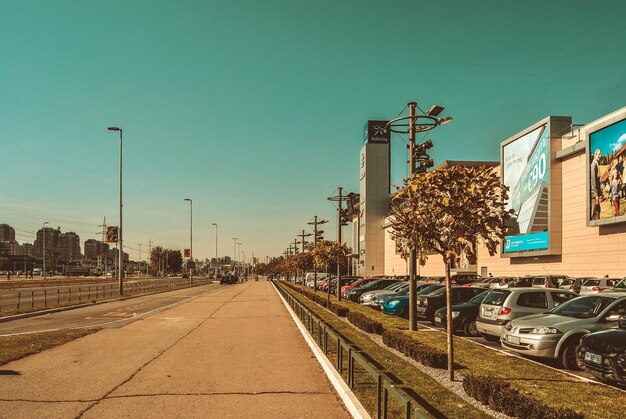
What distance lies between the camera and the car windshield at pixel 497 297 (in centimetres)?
1438

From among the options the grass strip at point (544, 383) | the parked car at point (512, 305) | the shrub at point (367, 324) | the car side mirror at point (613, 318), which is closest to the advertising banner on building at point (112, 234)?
the shrub at point (367, 324)

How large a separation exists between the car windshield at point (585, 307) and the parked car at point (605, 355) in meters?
2.01

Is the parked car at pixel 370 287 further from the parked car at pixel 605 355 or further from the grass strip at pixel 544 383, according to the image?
the parked car at pixel 605 355

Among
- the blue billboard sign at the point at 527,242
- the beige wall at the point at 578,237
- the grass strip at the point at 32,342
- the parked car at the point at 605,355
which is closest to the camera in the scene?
the parked car at the point at 605,355

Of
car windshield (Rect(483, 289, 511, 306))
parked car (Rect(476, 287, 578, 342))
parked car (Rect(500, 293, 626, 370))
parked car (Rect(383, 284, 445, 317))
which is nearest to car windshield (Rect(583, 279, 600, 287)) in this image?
parked car (Rect(383, 284, 445, 317))

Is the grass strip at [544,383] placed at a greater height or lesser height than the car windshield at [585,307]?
lesser

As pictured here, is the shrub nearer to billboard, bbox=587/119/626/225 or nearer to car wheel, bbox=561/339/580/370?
car wheel, bbox=561/339/580/370

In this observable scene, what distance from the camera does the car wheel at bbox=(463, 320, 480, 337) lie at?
53.7 ft

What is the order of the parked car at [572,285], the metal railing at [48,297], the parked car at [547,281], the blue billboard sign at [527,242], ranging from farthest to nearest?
the blue billboard sign at [527,242]
the parked car at [547,281]
the metal railing at [48,297]
the parked car at [572,285]

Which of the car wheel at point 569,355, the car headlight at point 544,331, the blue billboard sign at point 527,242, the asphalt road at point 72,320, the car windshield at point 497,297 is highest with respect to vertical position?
the blue billboard sign at point 527,242

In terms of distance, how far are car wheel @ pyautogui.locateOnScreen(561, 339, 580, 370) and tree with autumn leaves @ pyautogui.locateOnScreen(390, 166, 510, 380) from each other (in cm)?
296

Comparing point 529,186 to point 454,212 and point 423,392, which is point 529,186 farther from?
point 423,392

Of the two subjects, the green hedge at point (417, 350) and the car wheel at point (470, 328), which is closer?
the green hedge at point (417, 350)

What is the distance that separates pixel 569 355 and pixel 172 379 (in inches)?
318
